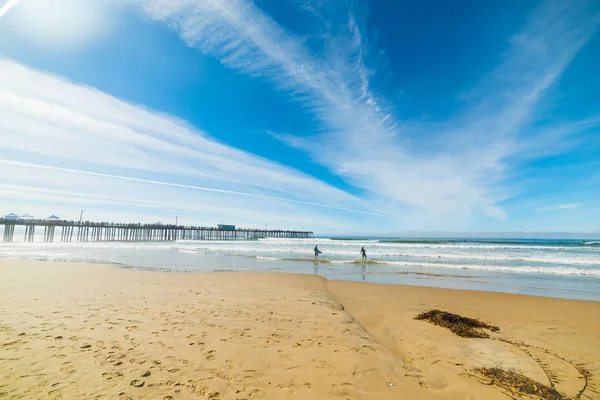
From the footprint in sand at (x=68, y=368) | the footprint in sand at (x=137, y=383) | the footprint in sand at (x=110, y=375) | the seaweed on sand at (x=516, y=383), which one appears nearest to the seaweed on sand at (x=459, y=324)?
the seaweed on sand at (x=516, y=383)

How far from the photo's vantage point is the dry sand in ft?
12.3

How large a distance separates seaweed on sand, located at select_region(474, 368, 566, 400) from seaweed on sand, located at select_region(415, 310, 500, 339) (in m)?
2.18

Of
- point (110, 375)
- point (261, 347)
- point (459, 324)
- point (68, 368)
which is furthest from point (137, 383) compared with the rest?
point (459, 324)

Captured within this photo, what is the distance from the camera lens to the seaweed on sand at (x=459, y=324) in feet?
21.9

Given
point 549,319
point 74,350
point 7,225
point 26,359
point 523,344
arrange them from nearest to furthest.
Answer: point 26,359 → point 74,350 → point 523,344 → point 549,319 → point 7,225

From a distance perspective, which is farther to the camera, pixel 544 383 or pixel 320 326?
pixel 320 326

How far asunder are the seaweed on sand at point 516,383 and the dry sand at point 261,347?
216mm

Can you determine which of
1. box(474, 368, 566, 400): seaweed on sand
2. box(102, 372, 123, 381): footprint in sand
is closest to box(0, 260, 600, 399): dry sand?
box(102, 372, 123, 381): footprint in sand

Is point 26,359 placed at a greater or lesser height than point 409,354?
greater

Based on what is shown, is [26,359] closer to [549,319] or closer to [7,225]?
[549,319]

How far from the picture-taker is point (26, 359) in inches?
165

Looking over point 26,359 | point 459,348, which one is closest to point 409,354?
point 459,348

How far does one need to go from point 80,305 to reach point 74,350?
391 cm

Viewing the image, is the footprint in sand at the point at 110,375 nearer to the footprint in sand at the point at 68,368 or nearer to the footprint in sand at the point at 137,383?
the footprint in sand at the point at 137,383
